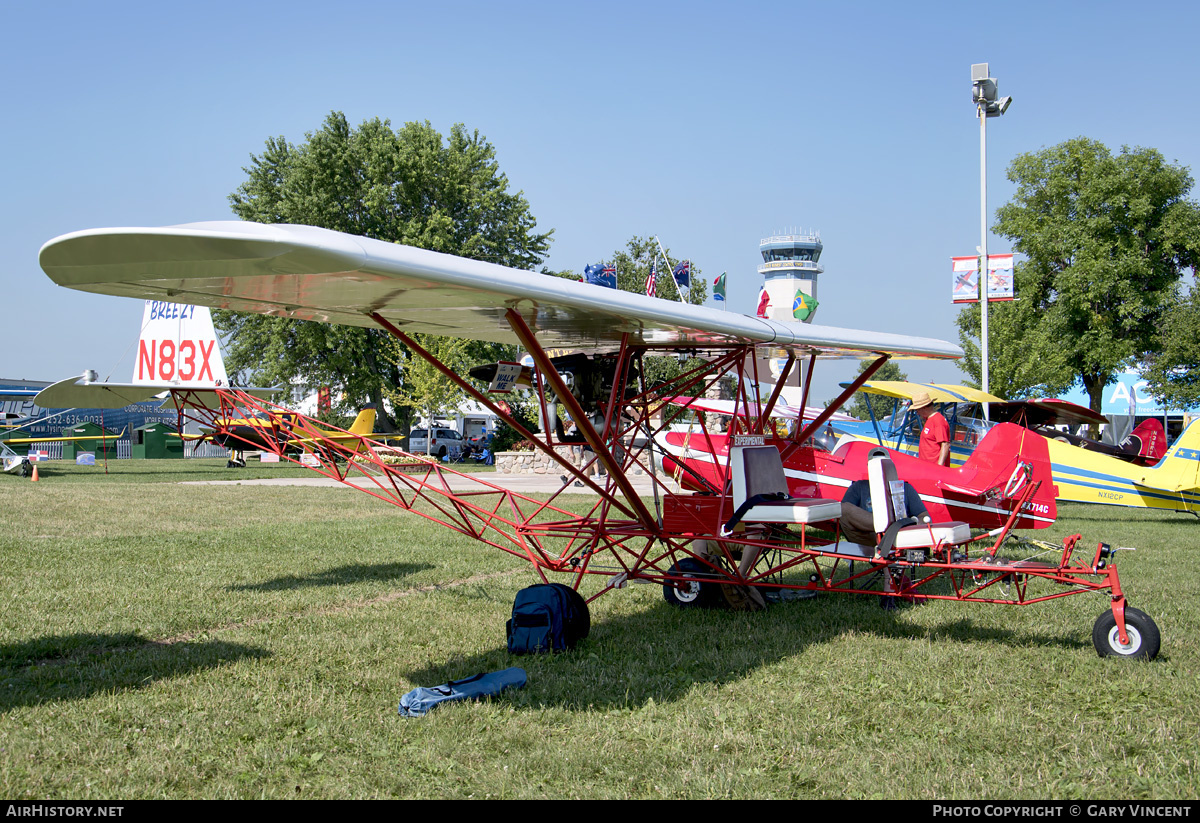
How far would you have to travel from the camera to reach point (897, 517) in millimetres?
6680

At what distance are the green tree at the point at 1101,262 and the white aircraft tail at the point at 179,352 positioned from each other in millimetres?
27864

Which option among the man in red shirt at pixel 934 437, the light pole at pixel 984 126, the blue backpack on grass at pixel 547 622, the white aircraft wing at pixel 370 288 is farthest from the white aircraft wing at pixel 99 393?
the light pole at pixel 984 126

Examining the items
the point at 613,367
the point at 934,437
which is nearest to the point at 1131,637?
the point at 613,367

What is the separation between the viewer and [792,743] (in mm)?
4242

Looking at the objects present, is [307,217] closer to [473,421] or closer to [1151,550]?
[473,421]

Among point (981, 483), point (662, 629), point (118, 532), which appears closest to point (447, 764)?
point (662, 629)

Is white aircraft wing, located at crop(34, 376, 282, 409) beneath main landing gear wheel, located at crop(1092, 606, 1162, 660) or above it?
above

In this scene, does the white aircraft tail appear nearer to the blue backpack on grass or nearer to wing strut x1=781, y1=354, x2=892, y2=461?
the blue backpack on grass

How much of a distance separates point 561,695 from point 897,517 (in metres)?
3.28

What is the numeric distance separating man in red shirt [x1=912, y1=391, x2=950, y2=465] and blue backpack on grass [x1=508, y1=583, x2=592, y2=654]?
732 cm

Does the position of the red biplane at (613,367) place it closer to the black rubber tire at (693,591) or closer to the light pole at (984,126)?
the black rubber tire at (693,591)

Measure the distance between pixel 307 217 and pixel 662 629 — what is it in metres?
34.0

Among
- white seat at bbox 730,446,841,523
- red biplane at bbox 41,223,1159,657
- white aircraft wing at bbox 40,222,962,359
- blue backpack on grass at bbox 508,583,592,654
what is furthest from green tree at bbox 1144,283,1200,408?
blue backpack on grass at bbox 508,583,592,654

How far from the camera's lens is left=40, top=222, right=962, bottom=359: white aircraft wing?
3979mm
